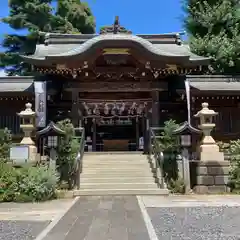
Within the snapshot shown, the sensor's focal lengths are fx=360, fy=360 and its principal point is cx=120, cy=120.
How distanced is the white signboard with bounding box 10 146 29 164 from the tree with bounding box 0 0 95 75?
61.5 ft

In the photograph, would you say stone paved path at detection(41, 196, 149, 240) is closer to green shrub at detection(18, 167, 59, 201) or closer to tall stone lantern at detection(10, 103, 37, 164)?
green shrub at detection(18, 167, 59, 201)

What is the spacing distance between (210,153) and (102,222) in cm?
686

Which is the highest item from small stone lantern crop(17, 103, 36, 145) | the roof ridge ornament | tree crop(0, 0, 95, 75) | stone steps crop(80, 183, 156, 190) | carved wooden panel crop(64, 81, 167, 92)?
tree crop(0, 0, 95, 75)

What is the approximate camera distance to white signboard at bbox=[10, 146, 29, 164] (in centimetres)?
1257

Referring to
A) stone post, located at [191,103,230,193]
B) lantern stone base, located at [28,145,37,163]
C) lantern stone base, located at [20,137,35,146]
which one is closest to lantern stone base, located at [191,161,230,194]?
stone post, located at [191,103,230,193]

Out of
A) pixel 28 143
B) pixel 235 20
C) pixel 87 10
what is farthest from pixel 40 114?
pixel 87 10

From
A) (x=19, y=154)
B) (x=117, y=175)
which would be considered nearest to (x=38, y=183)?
(x=19, y=154)

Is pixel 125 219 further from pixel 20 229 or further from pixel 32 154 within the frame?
pixel 32 154

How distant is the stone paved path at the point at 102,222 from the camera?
6043 millimetres

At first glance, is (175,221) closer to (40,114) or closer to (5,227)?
(5,227)

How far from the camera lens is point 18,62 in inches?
1223

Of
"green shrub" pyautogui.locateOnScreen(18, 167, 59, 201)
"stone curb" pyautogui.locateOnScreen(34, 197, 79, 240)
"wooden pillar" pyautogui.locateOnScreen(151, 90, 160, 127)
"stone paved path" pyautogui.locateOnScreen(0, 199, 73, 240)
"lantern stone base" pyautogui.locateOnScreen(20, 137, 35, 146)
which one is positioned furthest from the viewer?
"wooden pillar" pyautogui.locateOnScreen(151, 90, 160, 127)

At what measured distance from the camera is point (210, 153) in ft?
42.8

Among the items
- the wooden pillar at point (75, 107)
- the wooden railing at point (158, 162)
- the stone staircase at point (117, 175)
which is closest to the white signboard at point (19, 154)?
the stone staircase at point (117, 175)
